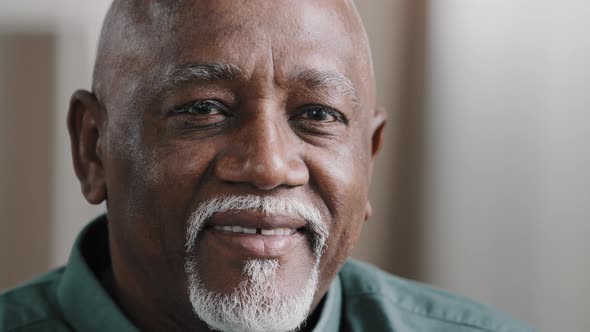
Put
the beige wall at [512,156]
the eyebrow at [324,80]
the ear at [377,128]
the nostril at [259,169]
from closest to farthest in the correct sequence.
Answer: the nostril at [259,169] < the eyebrow at [324,80] < the ear at [377,128] < the beige wall at [512,156]

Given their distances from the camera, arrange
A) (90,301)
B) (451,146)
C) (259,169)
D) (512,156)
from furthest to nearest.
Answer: (451,146)
(512,156)
(90,301)
(259,169)

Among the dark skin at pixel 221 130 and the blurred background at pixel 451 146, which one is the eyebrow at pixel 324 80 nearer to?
the dark skin at pixel 221 130

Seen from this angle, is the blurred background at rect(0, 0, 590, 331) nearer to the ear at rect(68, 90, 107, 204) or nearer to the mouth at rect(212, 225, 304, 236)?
the ear at rect(68, 90, 107, 204)

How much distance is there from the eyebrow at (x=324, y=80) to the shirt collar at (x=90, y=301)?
46 centimetres

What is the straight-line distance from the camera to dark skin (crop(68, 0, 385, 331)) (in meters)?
1.33

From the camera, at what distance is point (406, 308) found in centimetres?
179

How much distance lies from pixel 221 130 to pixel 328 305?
1.58 ft

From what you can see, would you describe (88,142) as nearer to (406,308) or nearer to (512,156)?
(406,308)

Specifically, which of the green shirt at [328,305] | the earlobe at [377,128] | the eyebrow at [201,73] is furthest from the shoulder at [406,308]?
the eyebrow at [201,73]

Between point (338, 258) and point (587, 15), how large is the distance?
1.11 m

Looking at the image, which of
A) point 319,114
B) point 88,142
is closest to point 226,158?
point 319,114

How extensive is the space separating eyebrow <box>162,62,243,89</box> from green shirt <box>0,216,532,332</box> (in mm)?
477

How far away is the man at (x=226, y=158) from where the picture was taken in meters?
1.32

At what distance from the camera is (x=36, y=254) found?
2.50 metres
